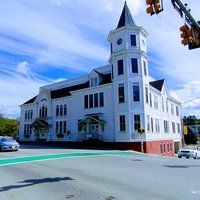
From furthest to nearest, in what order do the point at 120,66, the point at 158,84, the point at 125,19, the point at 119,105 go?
the point at 158,84 → the point at 125,19 → the point at 120,66 → the point at 119,105

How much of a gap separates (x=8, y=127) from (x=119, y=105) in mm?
47272

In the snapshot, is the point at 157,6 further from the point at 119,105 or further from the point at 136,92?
the point at 119,105

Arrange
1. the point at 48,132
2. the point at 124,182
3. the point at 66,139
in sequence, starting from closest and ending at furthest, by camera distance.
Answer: the point at 124,182 < the point at 66,139 < the point at 48,132

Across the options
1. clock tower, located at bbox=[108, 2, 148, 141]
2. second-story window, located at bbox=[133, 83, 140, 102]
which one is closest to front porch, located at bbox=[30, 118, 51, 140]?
clock tower, located at bbox=[108, 2, 148, 141]

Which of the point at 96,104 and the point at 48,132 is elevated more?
the point at 96,104

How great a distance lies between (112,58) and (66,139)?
1409cm

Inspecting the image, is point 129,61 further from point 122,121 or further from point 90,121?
point 90,121

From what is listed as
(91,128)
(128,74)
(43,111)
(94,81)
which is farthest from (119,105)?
(43,111)

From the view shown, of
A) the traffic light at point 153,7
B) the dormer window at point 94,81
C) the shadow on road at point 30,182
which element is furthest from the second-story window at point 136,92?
the traffic light at point 153,7

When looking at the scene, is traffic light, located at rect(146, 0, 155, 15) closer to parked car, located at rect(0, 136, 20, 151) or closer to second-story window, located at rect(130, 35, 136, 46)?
parked car, located at rect(0, 136, 20, 151)

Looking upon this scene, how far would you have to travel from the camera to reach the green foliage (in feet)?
226

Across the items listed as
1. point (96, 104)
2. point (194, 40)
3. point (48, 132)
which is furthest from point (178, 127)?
point (194, 40)

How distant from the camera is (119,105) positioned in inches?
1259

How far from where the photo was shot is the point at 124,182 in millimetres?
9258
